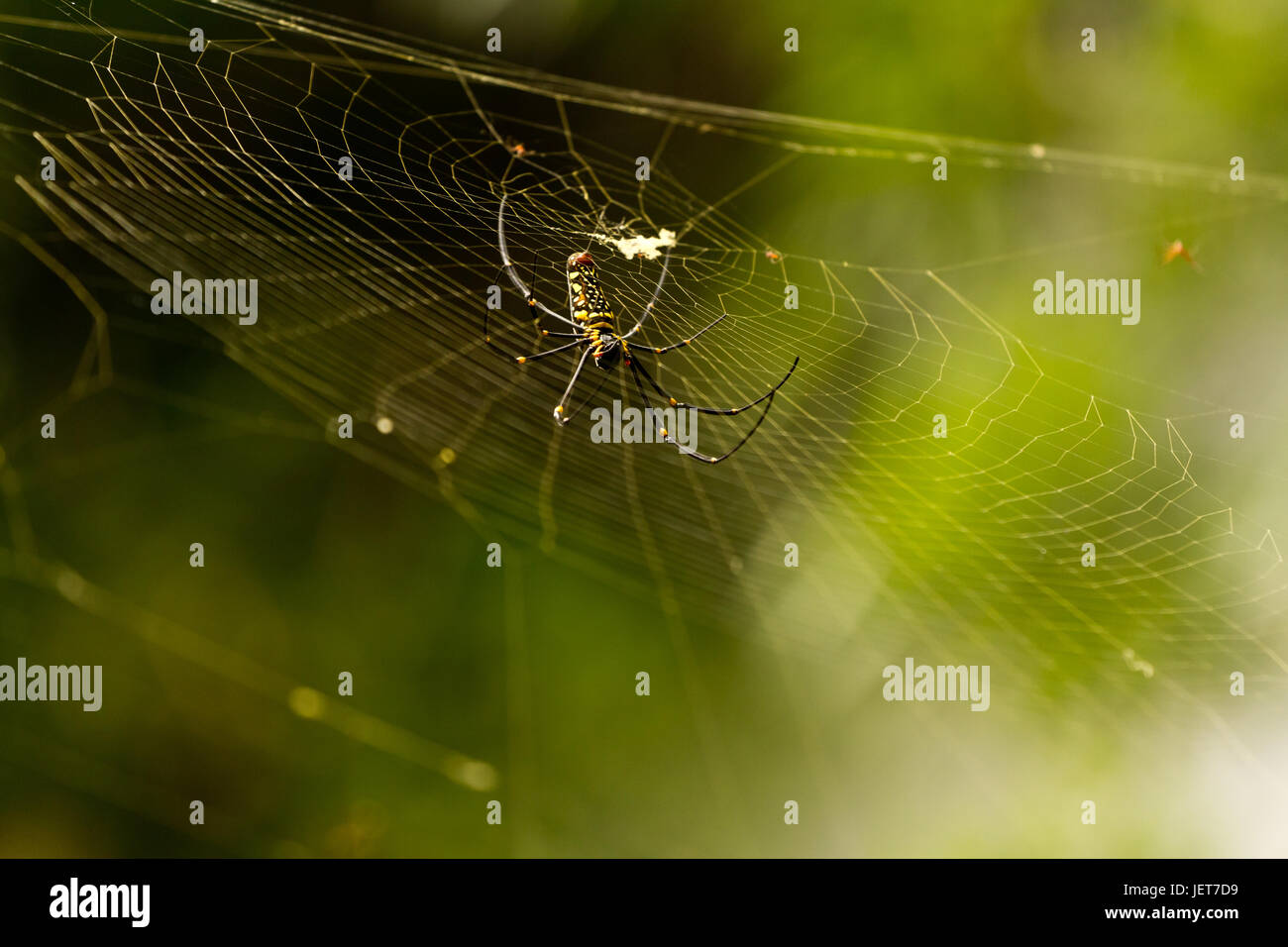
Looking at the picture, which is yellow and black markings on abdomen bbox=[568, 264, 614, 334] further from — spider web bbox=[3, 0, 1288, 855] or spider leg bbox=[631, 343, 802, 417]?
spider leg bbox=[631, 343, 802, 417]

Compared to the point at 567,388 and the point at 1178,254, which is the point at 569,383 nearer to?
the point at 567,388

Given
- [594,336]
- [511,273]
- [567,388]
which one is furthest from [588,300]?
[567,388]

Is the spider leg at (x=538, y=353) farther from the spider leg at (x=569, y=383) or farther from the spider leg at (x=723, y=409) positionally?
the spider leg at (x=723, y=409)

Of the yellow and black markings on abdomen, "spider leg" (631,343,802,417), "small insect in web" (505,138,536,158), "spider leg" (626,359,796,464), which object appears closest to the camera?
"small insect in web" (505,138,536,158)

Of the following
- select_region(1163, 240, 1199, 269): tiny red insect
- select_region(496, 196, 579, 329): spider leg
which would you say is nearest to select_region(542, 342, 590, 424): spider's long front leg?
select_region(496, 196, 579, 329): spider leg

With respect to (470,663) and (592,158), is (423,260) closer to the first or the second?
(592,158)

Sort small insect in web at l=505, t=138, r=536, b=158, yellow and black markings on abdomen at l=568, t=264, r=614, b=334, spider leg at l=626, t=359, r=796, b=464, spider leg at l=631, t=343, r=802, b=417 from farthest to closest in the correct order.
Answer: spider leg at l=626, t=359, r=796, b=464 < spider leg at l=631, t=343, r=802, b=417 < yellow and black markings on abdomen at l=568, t=264, r=614, b=334 < small insect in web at l=505, t=138, r=536, b=158

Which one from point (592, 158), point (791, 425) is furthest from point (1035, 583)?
point (592, 158)

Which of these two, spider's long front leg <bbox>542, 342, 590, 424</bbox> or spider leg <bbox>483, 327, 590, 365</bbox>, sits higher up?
spider leg <bbox>483, 327, 590, 365</bbox>
